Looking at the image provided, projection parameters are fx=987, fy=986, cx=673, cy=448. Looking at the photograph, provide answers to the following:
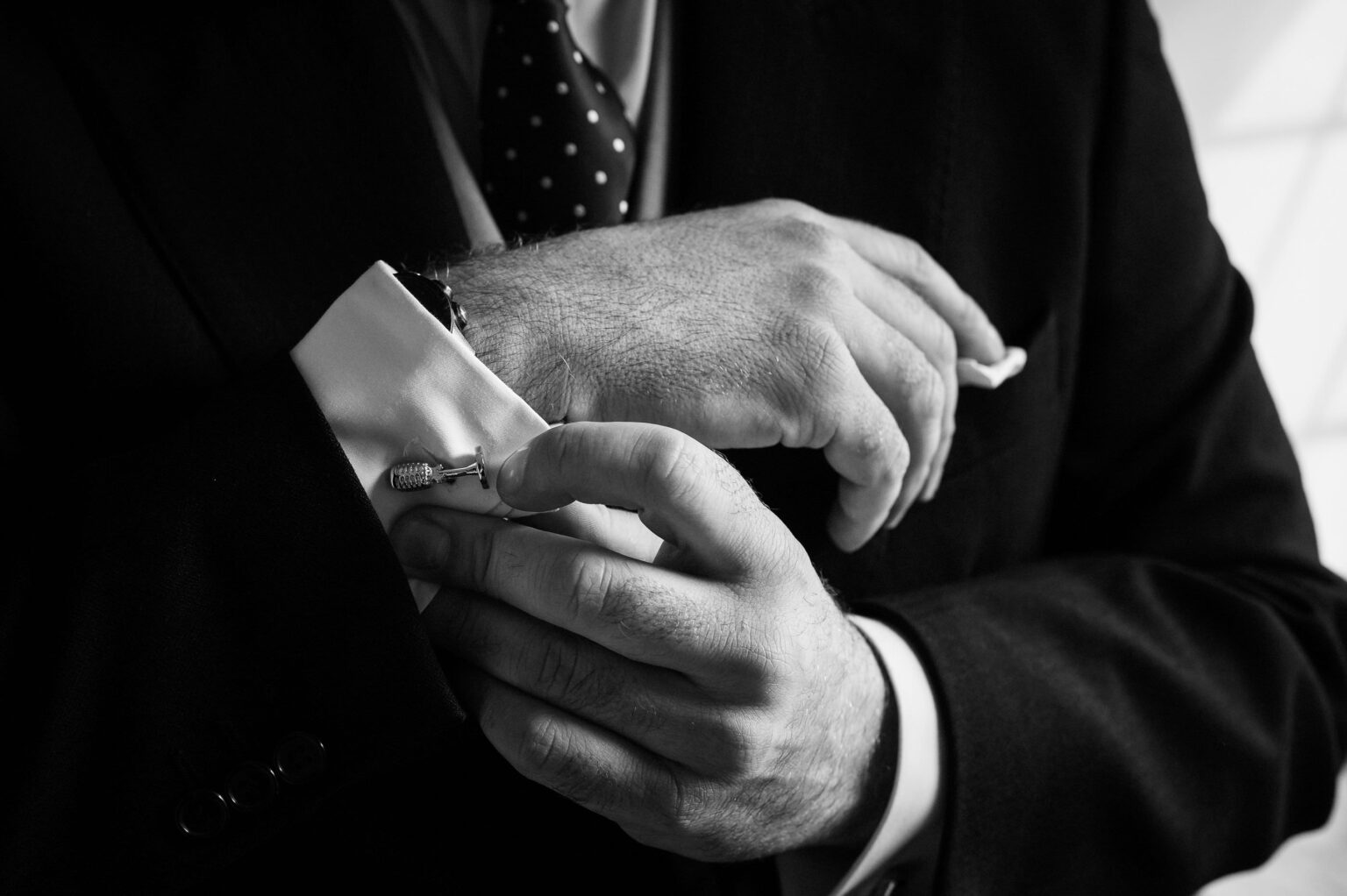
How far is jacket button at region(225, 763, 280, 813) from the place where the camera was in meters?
0.55

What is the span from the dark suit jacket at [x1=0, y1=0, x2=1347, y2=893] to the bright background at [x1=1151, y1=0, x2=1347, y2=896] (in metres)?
0.91

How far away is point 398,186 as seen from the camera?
0.79 metres

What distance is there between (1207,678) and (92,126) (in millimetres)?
1047

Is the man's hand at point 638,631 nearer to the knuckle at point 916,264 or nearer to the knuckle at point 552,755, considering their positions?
the knuckle at point 552,755

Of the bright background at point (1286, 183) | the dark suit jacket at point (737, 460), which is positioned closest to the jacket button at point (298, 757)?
the dark suit jacket at point (737, 460)

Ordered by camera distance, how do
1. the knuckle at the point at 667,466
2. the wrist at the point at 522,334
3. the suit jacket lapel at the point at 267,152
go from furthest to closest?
the suit jacket lapel at the point at 267,152 → the wrist at the point at 522,334 → the knuckle at the point at 667,466

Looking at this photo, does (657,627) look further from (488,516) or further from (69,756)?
(69,756)

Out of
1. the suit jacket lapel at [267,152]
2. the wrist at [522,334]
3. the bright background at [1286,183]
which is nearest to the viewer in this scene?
the wrist at [522,334]

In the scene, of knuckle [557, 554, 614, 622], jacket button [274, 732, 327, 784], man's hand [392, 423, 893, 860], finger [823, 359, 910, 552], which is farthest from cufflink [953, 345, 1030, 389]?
jacket button [274, 732, 327, 784]

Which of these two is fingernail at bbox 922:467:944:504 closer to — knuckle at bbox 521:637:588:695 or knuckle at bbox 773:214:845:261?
knuckle at bbox 773:214:845:261

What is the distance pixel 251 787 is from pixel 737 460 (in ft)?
1.39

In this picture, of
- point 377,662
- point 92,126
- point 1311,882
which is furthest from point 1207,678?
point 1311,882

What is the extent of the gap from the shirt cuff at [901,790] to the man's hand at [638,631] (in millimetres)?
145

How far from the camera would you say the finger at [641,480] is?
0.54 m
